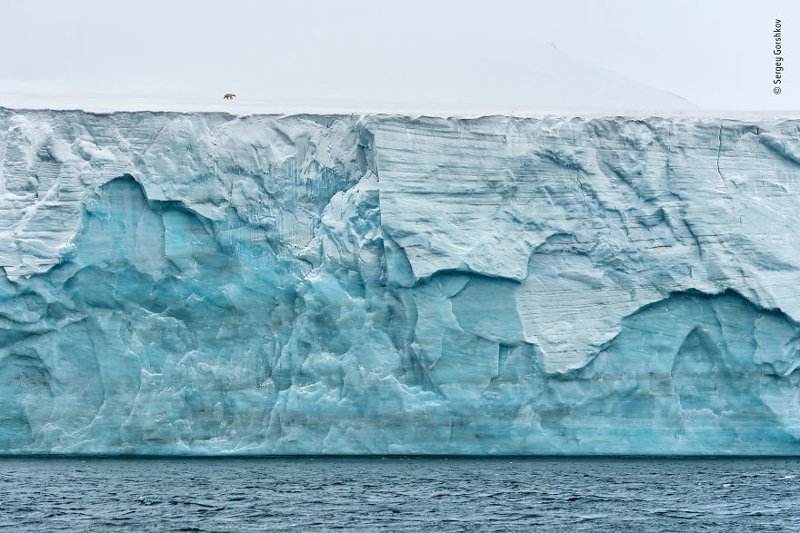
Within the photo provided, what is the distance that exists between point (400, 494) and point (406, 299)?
9.19 feet

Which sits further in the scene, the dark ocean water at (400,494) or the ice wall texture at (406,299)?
the ice wall texture at (406,299)

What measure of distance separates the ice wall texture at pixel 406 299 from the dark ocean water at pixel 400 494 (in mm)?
469

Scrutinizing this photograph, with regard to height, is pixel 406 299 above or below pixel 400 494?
above

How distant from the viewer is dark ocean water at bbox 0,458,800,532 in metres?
12.6

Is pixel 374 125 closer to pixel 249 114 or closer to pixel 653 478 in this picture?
pixel 249 114

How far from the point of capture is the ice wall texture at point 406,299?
16250mm

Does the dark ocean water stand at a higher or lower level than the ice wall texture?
lower

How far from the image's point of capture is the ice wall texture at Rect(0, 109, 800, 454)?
1625cm

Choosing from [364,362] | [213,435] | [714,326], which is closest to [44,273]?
[213,435]

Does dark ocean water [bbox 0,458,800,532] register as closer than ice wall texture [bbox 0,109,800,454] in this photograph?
Yes

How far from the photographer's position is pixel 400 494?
47.0ft

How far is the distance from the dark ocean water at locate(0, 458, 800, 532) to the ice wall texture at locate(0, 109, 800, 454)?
47cm

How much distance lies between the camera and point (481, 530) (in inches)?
479

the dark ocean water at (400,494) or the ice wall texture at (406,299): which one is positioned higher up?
the ice wall texture at (406,299)
